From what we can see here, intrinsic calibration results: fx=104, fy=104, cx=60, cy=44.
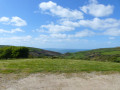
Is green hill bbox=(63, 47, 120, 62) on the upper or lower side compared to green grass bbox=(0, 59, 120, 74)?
lower

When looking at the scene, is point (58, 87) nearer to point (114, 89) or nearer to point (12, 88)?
point (12, 88)

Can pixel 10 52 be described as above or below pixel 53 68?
above

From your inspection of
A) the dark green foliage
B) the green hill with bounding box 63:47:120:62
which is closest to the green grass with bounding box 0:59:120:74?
the dark green foliage

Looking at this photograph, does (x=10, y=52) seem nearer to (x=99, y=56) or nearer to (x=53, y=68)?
(x=53, y=68)

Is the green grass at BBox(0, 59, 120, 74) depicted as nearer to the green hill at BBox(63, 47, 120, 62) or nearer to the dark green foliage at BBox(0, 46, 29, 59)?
the dark green foliage at BBox(0, 46, 29, 59)

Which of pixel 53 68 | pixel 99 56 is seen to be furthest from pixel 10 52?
pixel 99 56

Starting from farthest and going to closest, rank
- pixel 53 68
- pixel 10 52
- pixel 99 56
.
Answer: pixel 99 56, pixel 10 52, pixel 53 68

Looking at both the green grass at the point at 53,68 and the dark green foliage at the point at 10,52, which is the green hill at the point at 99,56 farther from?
the dark green foliage at the point at 10,52

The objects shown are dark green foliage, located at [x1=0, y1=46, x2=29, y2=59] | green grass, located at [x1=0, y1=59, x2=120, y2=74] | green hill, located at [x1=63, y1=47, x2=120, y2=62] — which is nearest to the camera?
green grass, located at [x1=0, y1=59, x2=120, y2=74]

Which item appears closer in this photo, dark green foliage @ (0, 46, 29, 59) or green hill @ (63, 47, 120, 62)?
dark green foliage @ (0, 46, 29, 59)

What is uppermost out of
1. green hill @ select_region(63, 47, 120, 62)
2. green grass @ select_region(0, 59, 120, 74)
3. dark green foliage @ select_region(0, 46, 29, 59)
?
dark green foliage @ select_region(0, 46, 29, 59)

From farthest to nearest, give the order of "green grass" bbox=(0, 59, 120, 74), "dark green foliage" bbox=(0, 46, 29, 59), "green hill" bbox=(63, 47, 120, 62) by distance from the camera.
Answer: "green hill" bbox=(63, 47, 120, 62) → "dark green foliage" bbox=(0, 46, 29, 59) → "green grass" bbox=(0, 59, 120, 74)

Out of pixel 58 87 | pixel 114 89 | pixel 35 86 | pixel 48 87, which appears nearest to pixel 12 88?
pixel 35 86

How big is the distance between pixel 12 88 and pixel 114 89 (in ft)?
15.4
